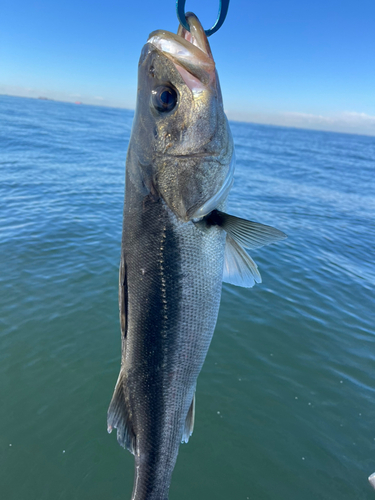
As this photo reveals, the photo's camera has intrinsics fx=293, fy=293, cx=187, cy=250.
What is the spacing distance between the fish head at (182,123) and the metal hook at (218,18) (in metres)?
0.10

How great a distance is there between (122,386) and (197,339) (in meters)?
0.77

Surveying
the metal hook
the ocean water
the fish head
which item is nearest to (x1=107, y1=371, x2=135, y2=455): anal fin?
the fish head

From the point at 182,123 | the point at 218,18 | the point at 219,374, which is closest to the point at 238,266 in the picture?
the point at 182,123

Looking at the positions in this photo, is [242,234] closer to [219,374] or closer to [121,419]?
[121,419]

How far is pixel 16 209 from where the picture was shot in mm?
13609

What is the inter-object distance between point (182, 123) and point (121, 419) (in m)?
2.41

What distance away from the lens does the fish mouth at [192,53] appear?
2020mm

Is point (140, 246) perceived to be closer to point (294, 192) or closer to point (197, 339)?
point (197, 339)

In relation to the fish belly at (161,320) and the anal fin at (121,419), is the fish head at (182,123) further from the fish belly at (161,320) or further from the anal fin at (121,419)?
the anal fin at (121,419)

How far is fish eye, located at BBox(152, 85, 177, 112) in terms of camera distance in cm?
211

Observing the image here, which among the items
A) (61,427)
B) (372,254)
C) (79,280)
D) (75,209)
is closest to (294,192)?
(372,254)

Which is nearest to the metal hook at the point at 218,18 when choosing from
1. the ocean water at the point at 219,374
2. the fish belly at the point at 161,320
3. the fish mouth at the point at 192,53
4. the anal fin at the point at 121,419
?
the fish mouth at the point at 192,53

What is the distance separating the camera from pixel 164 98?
2127 millimetres

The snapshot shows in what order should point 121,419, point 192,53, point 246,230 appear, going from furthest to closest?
point 121,419
point 246,230
point 192,53
